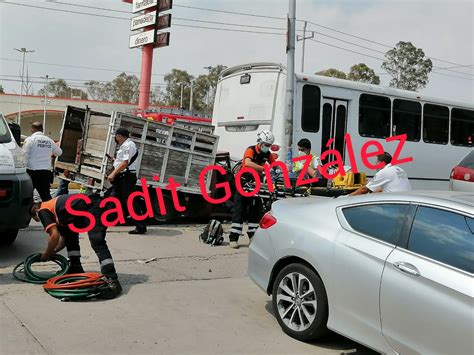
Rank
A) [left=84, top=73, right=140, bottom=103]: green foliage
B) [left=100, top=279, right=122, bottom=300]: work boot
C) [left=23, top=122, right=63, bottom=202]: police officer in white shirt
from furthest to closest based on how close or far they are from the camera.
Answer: [left=84, top=73, right=140, bottom=103]: green foliage, [left=23, top=122, right=63, bottom=202]: police officer in white shirt, [left=100, top=279, right=122, bottom=300]: work boot

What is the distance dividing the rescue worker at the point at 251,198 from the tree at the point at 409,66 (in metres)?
37.0

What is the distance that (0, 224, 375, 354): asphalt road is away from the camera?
4.18 m

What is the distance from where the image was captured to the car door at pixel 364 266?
12.6ft

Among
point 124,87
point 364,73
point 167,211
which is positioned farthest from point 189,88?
point 167,211

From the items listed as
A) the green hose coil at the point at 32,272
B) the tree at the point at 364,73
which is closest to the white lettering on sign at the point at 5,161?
the green hose coil at the point at 32,272

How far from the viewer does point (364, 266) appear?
3.97m

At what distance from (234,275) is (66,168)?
16.3 feet

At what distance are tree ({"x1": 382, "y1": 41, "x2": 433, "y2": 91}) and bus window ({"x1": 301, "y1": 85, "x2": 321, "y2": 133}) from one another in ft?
109

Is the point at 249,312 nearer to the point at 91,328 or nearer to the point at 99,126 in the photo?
the point at 91,328

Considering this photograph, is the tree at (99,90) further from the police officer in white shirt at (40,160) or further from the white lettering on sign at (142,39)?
the police officer in white shirt at (40,160)

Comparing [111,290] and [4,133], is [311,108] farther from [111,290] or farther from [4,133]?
[111,290]

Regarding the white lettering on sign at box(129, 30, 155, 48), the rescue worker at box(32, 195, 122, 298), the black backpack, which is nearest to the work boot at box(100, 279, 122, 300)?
the rescue worker at box(32, 195, 122, 298)

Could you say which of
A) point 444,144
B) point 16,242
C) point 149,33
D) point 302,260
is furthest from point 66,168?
point 149,33

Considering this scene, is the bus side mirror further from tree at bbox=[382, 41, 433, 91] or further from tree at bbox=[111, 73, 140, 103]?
tree at bbox=[111, 73, 140, 103]
